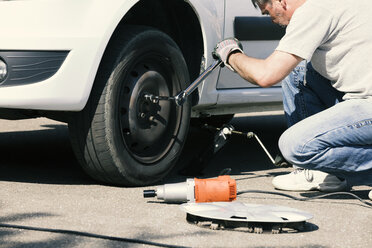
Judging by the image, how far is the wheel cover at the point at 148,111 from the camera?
3.71 meters

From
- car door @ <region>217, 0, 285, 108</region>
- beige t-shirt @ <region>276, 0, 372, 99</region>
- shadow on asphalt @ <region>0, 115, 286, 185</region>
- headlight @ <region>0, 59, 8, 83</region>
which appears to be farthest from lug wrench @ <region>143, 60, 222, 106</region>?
headlight @ <region>0, 59, 8, 83</region>

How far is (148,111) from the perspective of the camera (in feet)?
12.6

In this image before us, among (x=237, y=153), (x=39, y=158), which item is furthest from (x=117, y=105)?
(x=237, y=153)

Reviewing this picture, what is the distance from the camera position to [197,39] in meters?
4.15

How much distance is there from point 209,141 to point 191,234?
1.46 m

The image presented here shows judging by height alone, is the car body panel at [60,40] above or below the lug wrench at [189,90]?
above

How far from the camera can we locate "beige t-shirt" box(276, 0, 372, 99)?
334cm

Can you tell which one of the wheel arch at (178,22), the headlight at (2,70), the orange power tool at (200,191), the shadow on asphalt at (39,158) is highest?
the wheel arch at (178,22)

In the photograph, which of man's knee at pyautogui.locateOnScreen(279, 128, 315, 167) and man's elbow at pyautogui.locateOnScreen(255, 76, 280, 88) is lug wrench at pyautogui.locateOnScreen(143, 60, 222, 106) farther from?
man's knee at pyautogui.locateOnScreen(279, 128, 315, 167)

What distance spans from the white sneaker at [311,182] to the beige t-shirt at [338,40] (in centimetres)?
51

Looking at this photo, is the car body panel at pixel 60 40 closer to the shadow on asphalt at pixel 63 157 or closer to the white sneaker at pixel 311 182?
the shadow on asphalt at pixel 63 157

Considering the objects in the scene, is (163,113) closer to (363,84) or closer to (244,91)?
(244,91)

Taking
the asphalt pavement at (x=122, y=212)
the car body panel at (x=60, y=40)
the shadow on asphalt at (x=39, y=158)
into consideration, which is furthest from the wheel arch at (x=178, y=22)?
the shadow on asphalt at (x=39, y=158)

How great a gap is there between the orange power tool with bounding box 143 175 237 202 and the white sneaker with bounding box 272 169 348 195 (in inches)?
22.3
